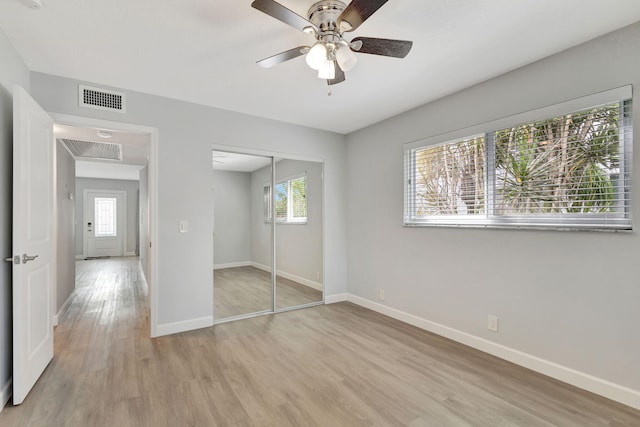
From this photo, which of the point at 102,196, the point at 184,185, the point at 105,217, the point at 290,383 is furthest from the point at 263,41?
the point at 105,217

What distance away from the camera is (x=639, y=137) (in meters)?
1.96

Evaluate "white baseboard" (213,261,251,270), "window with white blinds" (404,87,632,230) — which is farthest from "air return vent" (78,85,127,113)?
"window with white blinds" (404,87,632,230)

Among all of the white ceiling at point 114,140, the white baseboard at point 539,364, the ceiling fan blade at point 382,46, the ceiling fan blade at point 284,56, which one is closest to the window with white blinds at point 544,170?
the white baseboard at point 539,364

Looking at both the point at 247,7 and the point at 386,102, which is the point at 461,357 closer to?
the point at 386,102

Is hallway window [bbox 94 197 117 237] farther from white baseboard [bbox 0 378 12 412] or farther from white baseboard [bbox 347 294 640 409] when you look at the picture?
white baseboard [bbox 347 294 640 409]

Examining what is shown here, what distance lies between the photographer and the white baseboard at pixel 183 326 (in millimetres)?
3156

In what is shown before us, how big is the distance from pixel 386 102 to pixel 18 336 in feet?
12.0

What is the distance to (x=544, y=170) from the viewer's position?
241 cm

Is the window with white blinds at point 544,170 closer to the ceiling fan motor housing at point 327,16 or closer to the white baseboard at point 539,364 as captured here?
the white baseboard at point 539,364

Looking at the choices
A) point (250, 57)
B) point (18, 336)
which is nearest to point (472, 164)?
point (250, 57)

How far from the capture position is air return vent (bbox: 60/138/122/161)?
423 centimetres

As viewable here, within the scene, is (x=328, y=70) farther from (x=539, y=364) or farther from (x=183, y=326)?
(x=183, y=326)

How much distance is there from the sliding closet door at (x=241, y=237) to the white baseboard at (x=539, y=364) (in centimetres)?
190

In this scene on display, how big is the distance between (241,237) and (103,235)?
8.14 metres
